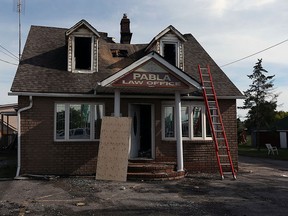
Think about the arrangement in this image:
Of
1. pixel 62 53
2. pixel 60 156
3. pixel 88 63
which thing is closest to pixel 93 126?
pixel 60 156

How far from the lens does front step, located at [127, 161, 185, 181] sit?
12.7 meters

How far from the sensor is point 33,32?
1736 cm

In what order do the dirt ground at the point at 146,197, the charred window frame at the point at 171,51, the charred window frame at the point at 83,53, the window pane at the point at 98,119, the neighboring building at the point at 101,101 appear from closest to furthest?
the dirt ground at the point at 146,197
the neighboring building at the point at 101,101
the window pane at the point at 98,119
the charred window frame at the point at 83,53
the charred window frame at the point at 171,51

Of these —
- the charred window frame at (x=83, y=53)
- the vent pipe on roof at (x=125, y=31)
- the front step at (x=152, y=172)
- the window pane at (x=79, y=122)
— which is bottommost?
the front step at (x=152, y=172)

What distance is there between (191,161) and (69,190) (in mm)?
5829

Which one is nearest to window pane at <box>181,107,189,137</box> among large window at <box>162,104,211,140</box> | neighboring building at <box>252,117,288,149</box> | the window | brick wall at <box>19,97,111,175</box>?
large window at <box>162,104,211,140</box>

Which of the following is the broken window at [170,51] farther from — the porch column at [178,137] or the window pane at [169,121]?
the porch column at [178,137]

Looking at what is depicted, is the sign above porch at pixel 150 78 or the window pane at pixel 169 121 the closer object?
the sign above porch at pixel 150 78

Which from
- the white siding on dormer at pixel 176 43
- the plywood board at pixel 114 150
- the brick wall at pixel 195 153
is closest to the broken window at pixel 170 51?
the white siding on dormer at pixel 176 43

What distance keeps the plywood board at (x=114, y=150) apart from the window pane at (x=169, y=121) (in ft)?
8.83

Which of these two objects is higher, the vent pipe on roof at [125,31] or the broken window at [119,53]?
the vent pipe on roof at [125,31]

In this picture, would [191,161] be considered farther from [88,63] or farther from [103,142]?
[88,63]

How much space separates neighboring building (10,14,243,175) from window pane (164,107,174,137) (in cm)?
4

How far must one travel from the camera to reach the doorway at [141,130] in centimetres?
1504
